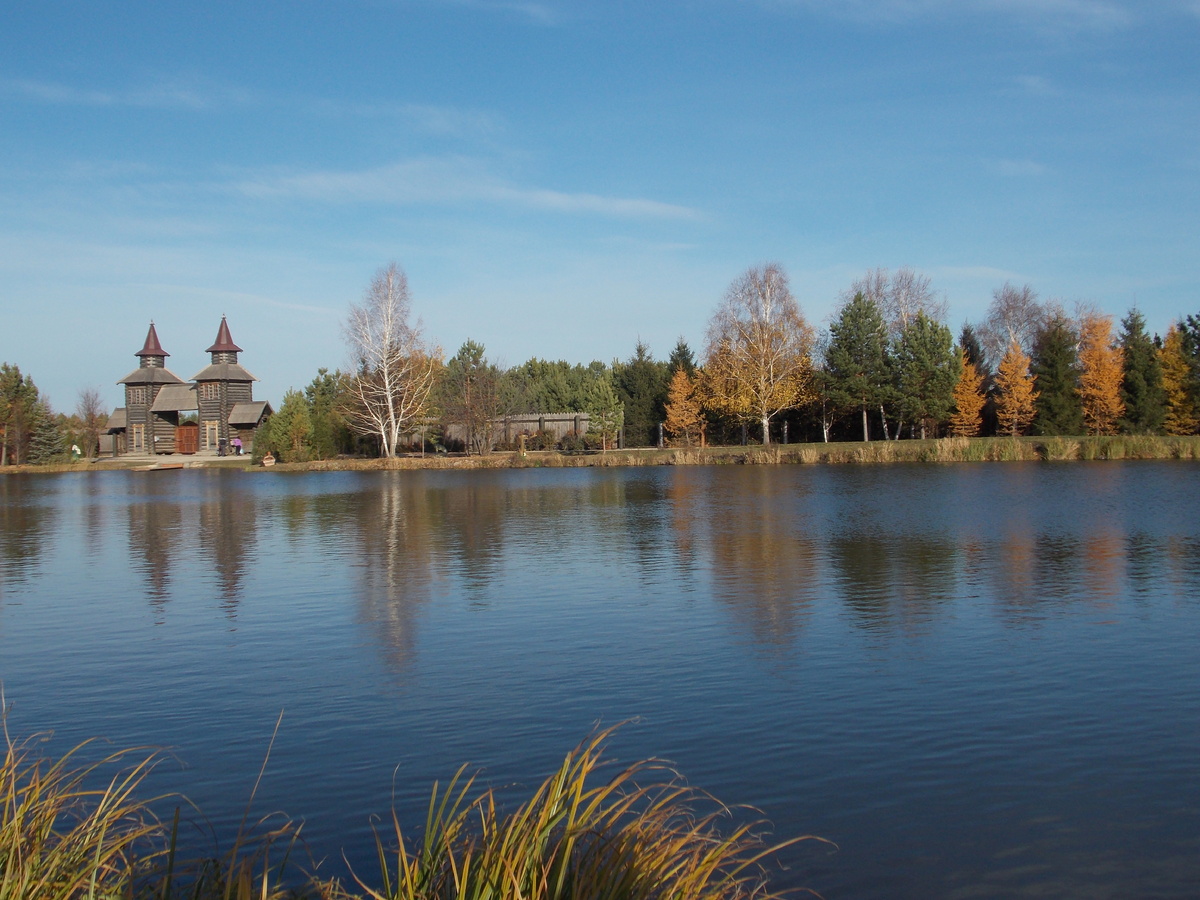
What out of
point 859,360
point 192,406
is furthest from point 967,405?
point 192,406

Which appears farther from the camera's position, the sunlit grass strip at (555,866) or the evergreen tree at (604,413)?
the evergreen tree at (604,413)

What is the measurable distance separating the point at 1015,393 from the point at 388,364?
109 feet

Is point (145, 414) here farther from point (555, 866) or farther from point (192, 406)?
point (555, 866)

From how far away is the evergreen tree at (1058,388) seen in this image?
165ft

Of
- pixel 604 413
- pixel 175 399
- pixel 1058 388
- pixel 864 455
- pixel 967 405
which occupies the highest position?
pixel 175 399

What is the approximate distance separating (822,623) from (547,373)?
70.9 m

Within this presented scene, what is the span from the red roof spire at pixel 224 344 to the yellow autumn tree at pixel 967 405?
50.3 meters

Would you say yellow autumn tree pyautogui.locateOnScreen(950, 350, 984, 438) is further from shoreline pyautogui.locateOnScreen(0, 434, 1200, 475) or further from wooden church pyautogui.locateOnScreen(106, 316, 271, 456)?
wooden church pyautogui.locateOnScreen(106, 316, 271, 456)

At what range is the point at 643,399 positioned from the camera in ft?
207

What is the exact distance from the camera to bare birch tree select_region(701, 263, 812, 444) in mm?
52531

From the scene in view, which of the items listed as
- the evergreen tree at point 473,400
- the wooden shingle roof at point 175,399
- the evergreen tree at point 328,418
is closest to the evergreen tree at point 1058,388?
the evergreen tree at point 473,400

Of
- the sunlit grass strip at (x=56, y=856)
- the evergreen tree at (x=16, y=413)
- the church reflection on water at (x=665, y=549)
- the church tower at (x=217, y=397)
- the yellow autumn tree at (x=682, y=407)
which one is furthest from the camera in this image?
the church tower at (x=217, y=397)

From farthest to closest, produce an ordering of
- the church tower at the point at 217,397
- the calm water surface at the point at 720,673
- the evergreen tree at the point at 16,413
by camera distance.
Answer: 1. the church tower at the point at 217,397
2. the evergreen tree at the point at 16,413
3. the calm water surface at the point at 720,673

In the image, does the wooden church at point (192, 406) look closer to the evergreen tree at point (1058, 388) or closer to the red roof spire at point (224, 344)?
the red roof spire at point (224, 344)
